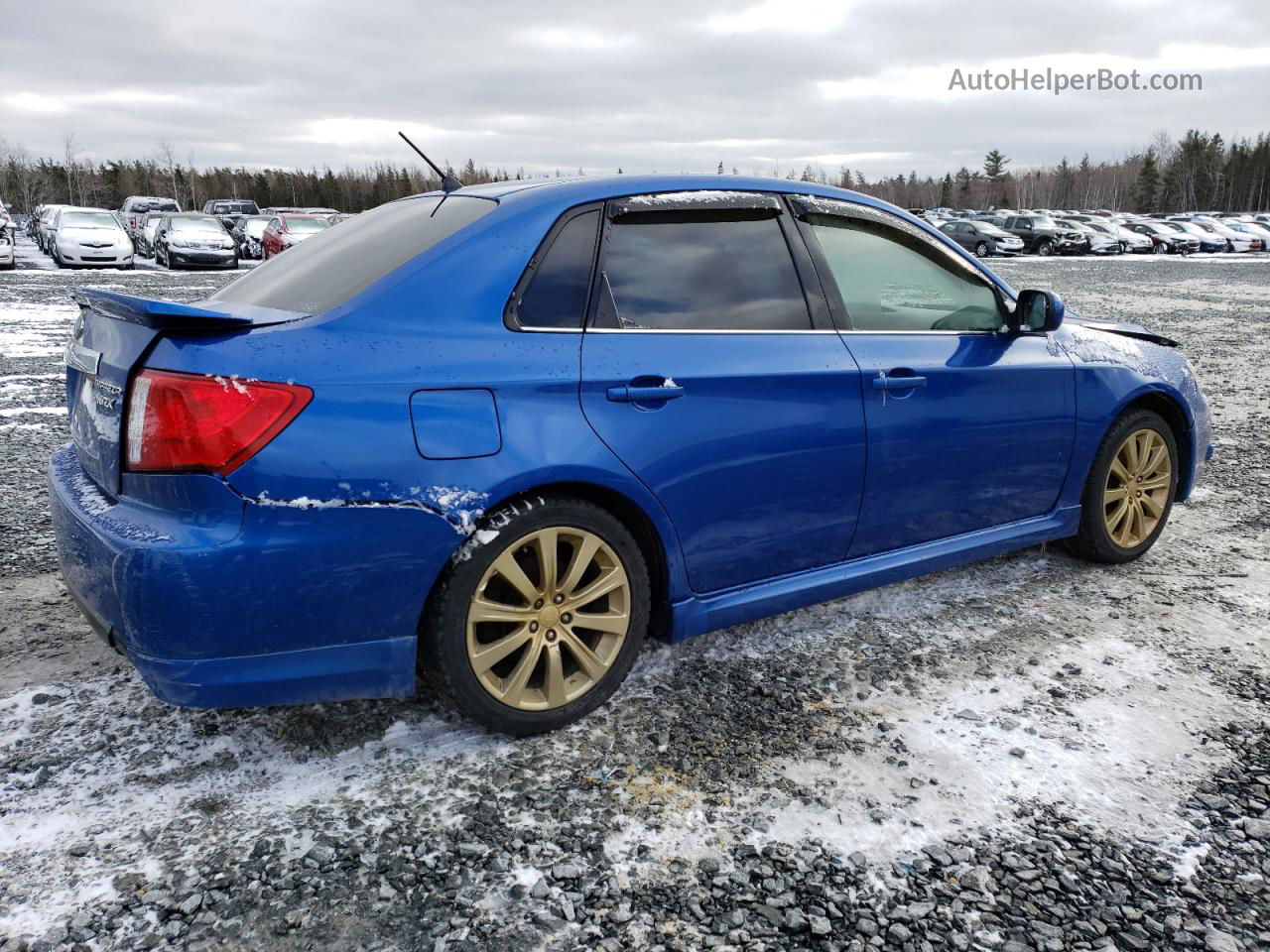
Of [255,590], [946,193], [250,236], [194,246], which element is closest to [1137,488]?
[255,590]

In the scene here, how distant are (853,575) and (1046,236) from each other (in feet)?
119

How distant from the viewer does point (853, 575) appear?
3.34m

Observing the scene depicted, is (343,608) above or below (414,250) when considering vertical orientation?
below

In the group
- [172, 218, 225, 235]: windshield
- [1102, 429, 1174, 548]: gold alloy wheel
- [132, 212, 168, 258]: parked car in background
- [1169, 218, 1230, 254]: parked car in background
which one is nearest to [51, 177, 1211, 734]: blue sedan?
[1102, 429, 1174, 548]: gold alloy wheel

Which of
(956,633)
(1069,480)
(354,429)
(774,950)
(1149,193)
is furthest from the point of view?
(1149,193)

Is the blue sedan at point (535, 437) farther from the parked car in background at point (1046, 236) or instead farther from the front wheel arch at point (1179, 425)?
the parked car in background at point (1046, 236)

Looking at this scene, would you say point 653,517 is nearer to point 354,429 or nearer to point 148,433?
point 354,429

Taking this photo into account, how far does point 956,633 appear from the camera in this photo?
3566mm

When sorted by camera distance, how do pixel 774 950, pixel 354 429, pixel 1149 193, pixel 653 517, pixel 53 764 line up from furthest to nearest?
pixel 1149 193 < pixel 653 517 < pixel 53 764 < pixel 354 429 < pixel 774 950

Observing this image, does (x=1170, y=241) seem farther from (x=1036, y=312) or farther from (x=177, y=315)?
(x=177, y=315)

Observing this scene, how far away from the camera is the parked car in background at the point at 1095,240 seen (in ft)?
117

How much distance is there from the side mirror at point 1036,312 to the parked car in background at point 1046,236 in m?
35.0

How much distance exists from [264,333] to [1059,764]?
2470 mm

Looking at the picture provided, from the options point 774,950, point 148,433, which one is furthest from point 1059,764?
point 148,433
